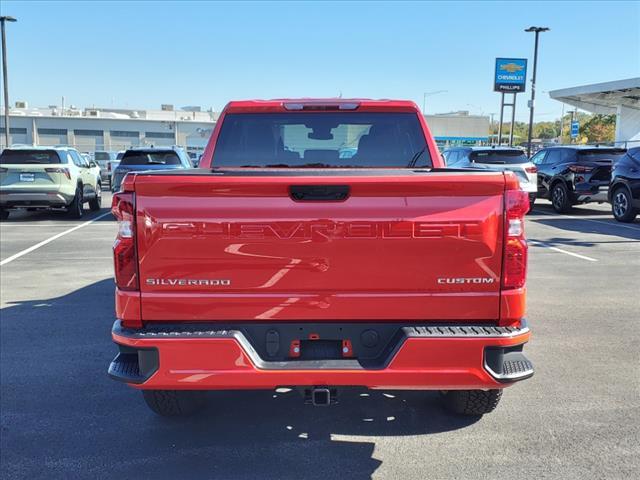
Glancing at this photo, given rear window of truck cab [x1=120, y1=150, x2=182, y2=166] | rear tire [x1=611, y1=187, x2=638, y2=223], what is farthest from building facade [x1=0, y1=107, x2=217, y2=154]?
rear tire [x1=611, y1=187, x2=638, y2=223]

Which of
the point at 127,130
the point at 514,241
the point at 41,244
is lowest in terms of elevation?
the point at 41,244

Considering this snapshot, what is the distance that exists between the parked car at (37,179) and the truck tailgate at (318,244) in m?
13.3

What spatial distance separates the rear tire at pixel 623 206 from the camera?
14.2 m

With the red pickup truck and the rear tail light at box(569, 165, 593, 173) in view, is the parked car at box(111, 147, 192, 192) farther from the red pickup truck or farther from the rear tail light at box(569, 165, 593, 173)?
the red pickup truck

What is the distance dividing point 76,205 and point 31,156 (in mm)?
1606

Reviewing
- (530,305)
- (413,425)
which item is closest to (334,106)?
(413,425)

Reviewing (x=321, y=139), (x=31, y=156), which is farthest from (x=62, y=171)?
(x=321, y=139)

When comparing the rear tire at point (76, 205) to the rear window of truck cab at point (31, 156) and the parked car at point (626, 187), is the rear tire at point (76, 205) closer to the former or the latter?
the rear window of truck cab at point (31, 156)

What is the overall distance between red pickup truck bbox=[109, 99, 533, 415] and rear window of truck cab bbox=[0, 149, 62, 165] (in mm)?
13560

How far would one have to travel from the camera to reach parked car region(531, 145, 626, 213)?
16250 mm

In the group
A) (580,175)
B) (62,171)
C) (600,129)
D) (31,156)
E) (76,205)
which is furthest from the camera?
(600,129)

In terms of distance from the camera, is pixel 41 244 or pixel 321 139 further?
pixel 41 244

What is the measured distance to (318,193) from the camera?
292 centimetres

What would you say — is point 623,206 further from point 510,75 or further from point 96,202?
point 510,75
